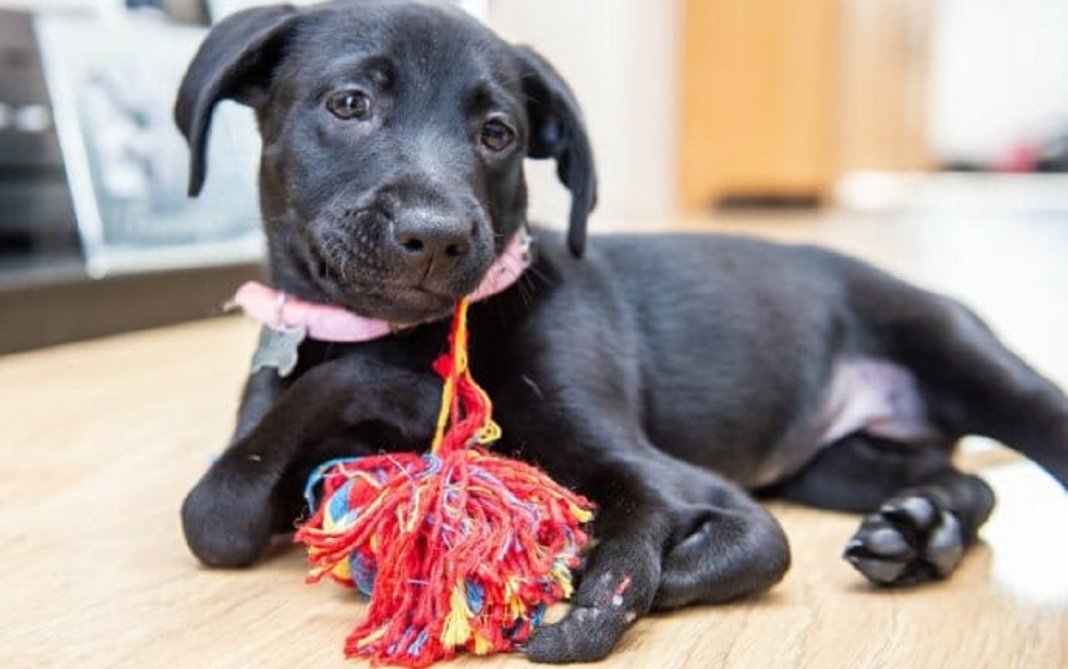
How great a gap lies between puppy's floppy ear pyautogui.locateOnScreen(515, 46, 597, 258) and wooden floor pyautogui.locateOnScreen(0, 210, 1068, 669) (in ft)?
1.86

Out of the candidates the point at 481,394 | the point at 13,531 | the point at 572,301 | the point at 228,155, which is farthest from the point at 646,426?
the point at 228,155

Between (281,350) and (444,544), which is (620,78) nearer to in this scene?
(281,350)

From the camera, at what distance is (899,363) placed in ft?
7.55

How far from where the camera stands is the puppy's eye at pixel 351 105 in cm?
175

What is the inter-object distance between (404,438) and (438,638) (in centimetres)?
40

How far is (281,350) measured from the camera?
1.83 meters

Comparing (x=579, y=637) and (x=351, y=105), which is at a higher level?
(x=351, y=105)

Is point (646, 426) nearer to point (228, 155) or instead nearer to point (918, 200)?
point (228, 155)

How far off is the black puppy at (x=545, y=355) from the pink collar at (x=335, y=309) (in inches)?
0.8

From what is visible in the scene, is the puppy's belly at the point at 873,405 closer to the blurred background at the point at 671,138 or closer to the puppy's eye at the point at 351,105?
the blurred background at the point at 671,138

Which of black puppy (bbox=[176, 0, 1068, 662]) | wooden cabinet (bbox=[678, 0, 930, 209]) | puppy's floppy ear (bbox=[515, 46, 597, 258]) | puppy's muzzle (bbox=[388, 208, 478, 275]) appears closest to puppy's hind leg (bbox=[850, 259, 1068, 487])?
black puppy (bbox=[176, 0, 1068, 662])

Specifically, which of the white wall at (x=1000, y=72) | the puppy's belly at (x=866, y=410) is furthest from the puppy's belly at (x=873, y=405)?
the white wall at (x=1000, y=72)

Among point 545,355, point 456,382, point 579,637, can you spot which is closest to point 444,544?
point 579,637

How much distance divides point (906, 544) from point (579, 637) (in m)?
0.52
